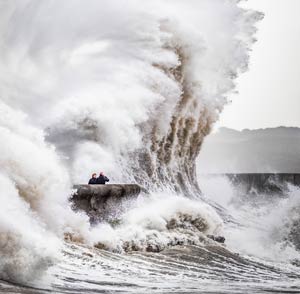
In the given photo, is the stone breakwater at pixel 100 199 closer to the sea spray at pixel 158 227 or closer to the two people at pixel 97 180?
the sea spray at pixel 158 227

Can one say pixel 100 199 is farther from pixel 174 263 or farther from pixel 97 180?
pixel 174 263

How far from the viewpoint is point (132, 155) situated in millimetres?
18266

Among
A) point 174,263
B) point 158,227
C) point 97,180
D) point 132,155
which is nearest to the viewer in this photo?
point 174,263

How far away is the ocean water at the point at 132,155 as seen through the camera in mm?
9000

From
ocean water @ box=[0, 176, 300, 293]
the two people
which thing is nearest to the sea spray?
ocean water @ box=[0, 176, 300, 293]

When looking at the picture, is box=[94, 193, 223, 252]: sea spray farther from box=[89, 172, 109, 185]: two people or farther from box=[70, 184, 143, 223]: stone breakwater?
box=[89, 172, 109, 185]: two people

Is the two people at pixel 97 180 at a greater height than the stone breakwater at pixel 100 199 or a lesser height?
greater

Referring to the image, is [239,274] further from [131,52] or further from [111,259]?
[131,52]

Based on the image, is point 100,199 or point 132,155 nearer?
point 100,199

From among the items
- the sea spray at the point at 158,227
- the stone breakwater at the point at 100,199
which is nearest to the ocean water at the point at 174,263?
the sea spray at the point at 158,227

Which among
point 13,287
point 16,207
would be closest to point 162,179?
point 16,207

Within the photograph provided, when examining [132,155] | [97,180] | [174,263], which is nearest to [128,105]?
[132,155]

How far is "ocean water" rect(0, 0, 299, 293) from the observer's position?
29.5 ft

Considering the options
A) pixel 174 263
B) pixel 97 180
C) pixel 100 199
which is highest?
pixel 97 180
